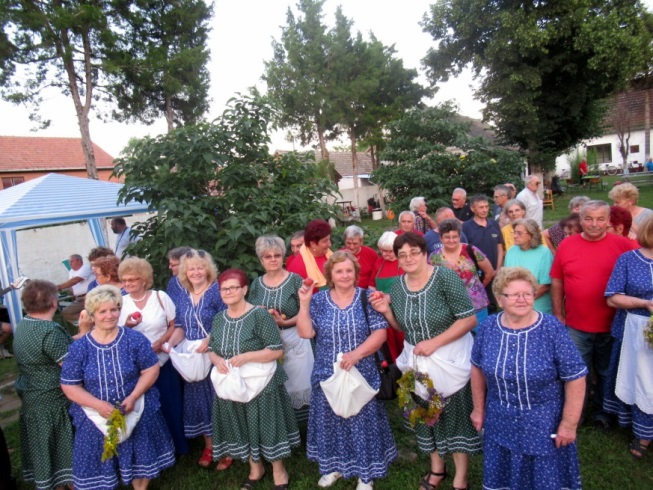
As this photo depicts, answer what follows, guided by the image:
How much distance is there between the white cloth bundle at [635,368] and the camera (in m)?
3.15

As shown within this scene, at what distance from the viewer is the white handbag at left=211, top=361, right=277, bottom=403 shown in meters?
3.12

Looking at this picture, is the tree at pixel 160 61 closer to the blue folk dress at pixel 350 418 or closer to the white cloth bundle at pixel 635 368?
the blue folk dress at pixel 350 418

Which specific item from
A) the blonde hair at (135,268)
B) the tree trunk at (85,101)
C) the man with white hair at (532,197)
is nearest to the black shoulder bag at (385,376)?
the blonde hair at (135,268)

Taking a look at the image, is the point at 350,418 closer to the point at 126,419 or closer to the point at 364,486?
the point at 364,486

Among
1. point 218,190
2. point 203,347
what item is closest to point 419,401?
point 203,347

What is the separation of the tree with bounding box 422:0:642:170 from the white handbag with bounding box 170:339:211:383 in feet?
55.1

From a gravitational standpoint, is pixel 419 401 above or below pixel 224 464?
above

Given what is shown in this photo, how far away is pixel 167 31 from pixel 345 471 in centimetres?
1661

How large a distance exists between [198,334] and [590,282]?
3.10m

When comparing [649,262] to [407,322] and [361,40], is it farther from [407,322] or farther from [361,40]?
[361,40]

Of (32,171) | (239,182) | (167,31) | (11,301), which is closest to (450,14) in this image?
(167,31)

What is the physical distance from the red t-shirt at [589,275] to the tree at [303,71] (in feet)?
72.0

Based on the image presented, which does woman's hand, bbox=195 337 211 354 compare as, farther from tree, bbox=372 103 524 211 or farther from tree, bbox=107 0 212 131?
tree, bbox=107 0 212 131

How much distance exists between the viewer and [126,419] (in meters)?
2.99
